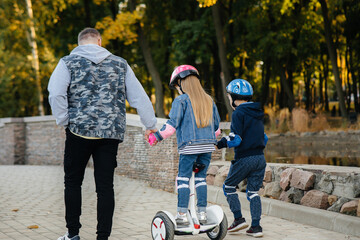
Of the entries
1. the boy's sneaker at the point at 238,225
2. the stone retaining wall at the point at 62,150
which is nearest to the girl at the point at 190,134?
the boy's sneaker at the point at 238,225

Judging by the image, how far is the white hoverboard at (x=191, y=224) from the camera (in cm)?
453

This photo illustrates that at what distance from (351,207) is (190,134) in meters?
2.21

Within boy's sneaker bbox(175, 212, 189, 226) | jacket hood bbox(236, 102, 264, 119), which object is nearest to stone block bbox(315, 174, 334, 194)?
jacket hood bbox(236, 102, 264, 119)

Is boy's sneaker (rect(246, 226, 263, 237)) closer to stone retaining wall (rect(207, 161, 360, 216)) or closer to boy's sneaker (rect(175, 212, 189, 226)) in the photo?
boy's sneaker (rect(175, 212, 189, 226))

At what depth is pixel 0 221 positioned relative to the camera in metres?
5.89

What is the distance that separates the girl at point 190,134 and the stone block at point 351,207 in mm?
1830

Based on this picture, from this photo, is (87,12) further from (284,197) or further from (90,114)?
(90,114)

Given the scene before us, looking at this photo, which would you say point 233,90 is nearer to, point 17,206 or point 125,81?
point 125,81

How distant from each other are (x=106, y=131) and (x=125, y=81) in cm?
54

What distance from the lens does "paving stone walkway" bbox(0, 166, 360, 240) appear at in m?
5.25

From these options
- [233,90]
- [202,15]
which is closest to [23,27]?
[202,15]

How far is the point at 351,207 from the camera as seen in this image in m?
5.48

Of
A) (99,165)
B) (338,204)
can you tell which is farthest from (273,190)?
(99,165)

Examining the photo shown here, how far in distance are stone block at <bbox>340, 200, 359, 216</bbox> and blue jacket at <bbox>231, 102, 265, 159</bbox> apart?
1251 millimetres
